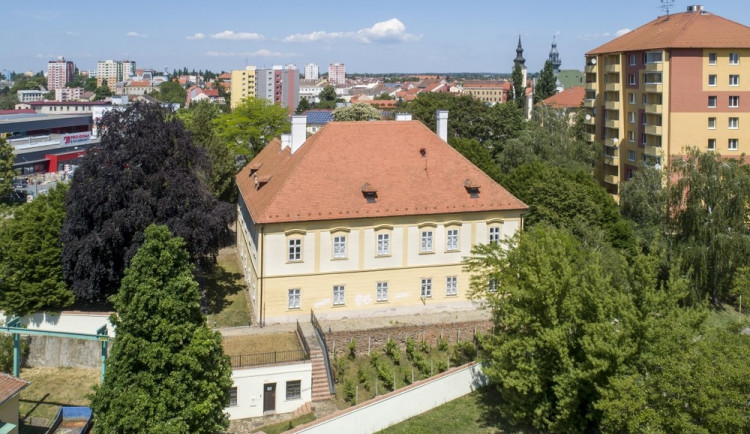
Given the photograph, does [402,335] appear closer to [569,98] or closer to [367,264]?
[367,264]

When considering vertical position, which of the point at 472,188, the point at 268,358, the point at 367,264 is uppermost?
→ the point at 472,188

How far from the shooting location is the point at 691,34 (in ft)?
174

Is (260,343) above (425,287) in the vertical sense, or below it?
below

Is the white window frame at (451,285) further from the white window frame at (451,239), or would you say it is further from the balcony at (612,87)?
the balcony at (612,87)

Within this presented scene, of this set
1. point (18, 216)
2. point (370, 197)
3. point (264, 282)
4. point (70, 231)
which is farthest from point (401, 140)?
point (18, 216)

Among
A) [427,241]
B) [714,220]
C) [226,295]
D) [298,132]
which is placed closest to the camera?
[427,241]

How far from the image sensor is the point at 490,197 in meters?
36.0

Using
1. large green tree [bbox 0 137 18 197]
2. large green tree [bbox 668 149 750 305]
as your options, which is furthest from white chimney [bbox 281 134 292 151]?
large green tree [bbox 0 137 18 197]

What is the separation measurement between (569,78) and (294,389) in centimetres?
14177

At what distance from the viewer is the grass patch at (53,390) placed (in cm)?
2698

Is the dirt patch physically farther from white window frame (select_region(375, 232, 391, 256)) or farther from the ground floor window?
white window frame (select_region(375, 232, 391, 256))

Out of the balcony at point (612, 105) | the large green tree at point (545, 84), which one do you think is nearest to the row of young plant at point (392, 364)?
the balcony at point (612, 105)

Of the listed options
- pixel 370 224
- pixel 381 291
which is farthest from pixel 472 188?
pixel 381 291

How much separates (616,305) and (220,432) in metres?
14.8
